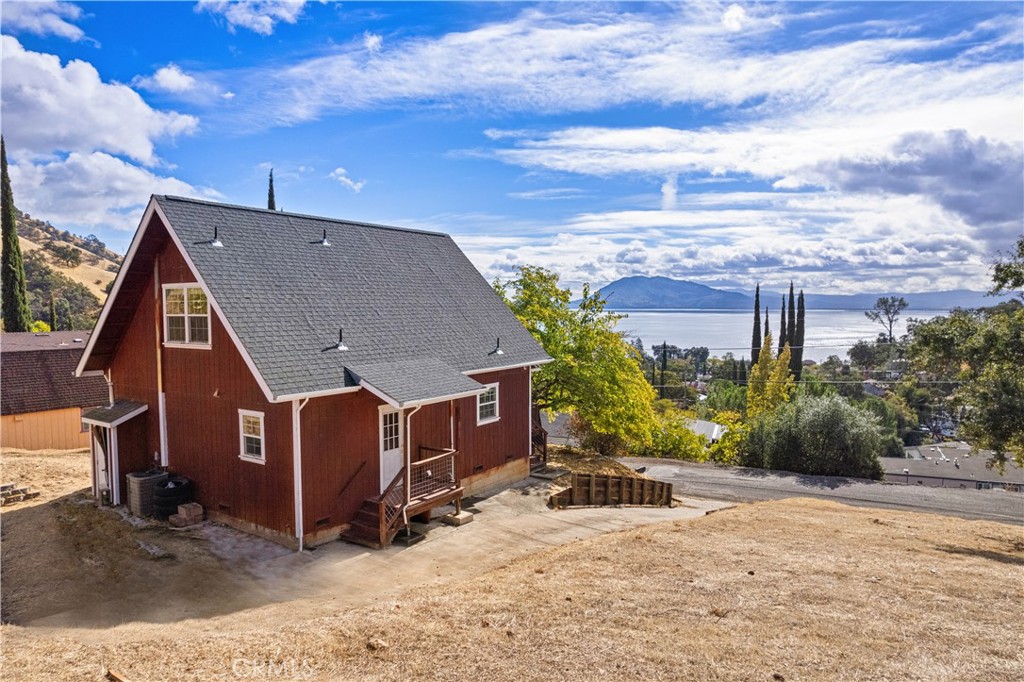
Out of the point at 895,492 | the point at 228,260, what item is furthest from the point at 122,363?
the point at 895,492

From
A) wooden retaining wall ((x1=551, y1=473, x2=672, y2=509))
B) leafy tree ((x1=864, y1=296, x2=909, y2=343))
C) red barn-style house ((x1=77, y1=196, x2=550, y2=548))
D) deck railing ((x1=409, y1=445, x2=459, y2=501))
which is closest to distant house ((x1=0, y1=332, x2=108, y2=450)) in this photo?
red barn-style house ((x1=77, y1=196, x2=550, y2=548))

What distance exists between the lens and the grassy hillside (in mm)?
63816

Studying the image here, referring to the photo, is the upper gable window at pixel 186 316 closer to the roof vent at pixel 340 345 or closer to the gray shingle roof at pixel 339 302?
the gray shingle roof at pixel 339 302

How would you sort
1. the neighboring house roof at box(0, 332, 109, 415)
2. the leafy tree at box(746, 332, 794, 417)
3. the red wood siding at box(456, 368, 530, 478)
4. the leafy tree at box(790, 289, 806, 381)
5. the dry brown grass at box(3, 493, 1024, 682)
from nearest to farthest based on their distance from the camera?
1. the dry brown grass at box(3, 493, 1024, 682)
2. the red wood siding at box(456, 368, 530, 478)
3. the neighboring house roof at box(0, 332, 109, 415)
4. the leafy tree at box(746, 332, 794, 417)
5. the leafy tree at box(790, 289, 806, 381)

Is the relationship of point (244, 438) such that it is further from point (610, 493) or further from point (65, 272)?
point (65, 272)

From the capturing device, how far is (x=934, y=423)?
70.6 metres

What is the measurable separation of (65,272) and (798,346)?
97522mm

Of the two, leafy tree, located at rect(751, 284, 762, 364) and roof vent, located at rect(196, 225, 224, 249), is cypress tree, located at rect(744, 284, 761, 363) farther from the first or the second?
roof vent, located at rect(196, 225, 224, 249)

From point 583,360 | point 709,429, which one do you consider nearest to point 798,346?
point 709,429

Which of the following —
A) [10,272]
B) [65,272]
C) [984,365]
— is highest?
[65,272]

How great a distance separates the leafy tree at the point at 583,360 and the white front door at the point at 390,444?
9.80 meters

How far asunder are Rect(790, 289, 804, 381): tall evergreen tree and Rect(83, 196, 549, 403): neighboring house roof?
49.4 metres

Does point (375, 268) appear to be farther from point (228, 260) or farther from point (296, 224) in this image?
point (228, 260)

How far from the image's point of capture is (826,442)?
29422 mm
